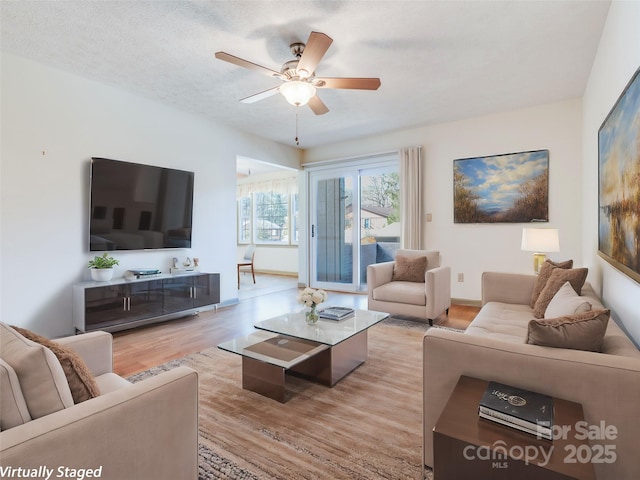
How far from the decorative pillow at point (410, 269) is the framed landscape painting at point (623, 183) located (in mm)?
1840

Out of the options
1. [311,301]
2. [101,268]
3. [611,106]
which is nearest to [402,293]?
[311,301]

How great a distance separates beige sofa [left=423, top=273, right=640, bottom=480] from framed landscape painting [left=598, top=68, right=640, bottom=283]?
465mm

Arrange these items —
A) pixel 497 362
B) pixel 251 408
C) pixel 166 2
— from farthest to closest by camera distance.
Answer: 1. pixel 166 2
2. pixel 251 408
3. pixel 497 362

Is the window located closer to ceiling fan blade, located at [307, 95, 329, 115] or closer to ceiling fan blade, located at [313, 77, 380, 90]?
ceiling fan blade, located at [307, 95, 329, 115]

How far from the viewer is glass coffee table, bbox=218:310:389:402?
2141 millimetres

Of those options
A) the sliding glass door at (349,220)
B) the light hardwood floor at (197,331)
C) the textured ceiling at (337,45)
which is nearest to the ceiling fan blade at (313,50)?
the textured ceiling at (337,45)

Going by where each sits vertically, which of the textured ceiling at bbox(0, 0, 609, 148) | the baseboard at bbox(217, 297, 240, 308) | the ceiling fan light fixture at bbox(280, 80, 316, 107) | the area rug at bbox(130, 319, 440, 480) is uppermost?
the textured ceiling at bbox(0, 0, 609, 148)

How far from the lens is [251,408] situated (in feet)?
6.62

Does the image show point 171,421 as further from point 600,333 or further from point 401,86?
point 401,86

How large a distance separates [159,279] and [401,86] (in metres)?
3.46

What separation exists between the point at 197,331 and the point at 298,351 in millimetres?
1818

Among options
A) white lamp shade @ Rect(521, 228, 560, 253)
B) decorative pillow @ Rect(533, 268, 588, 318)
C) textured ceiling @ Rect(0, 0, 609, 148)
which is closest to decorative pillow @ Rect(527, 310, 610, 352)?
decorative pillow @ Rect(533, 268, 588, 318)

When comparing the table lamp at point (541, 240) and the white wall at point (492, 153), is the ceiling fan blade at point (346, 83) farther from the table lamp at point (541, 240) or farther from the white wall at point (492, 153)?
the white wall at point (492, 153)

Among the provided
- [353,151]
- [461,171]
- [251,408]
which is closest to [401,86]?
[461,171]
